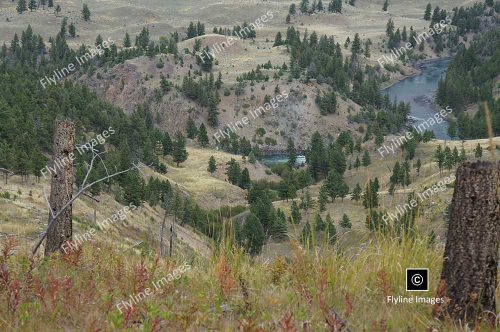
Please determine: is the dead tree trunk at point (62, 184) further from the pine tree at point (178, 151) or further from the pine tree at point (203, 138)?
the pine tree at point (203, 138)

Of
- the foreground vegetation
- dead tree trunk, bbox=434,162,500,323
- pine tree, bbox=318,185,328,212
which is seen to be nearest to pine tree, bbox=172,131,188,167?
pine tree, bbox=318,185,328,212

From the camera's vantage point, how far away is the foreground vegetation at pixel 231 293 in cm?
602

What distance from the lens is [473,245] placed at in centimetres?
624

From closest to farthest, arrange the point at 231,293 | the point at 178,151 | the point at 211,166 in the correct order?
the point at 231,293, the point at 211,166, the point at 178,151

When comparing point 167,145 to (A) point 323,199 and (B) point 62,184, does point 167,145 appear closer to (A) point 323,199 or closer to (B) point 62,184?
(A) point 323,199

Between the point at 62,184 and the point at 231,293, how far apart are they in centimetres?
550

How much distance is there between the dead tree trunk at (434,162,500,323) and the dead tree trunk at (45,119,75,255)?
7858 mm

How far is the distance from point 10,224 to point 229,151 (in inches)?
6277

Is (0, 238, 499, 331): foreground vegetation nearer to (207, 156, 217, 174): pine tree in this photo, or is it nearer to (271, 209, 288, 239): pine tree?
(271, 209, 288, 239): pine tree

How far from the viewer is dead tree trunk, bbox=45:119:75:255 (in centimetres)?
1159

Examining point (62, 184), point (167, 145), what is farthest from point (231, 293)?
point (167, 145)

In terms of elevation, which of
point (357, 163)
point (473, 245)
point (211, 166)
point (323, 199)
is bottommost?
point (357, 163)

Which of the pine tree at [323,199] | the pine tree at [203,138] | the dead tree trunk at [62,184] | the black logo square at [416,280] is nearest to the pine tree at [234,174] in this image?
Answer: the pine tree at [323,199]

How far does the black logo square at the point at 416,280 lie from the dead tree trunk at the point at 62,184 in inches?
279
